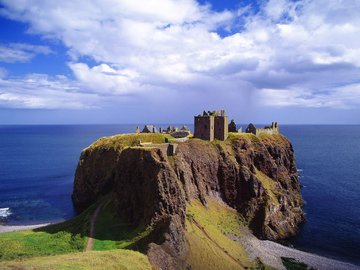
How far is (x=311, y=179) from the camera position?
155000mm

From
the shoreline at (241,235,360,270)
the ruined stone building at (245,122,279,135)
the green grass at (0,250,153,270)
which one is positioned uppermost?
the ruined stone building at (245,122,279,135)

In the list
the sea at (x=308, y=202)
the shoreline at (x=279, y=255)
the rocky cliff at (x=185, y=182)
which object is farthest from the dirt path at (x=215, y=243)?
the sea at (x=308, y=202)

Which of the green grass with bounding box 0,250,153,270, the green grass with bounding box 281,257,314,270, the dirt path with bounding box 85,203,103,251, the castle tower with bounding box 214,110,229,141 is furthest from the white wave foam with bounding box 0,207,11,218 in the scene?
the green grass with bounding box 281,257,314,270

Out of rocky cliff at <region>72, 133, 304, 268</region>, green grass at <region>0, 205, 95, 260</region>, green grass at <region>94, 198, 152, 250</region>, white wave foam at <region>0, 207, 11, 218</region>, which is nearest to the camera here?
green grass at <region>0, 205, 95, 260</region>

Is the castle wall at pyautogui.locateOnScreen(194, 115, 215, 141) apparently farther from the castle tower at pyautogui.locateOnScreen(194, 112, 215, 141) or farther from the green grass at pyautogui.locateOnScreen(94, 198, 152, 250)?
the green grass at pyautogui.locateOnScreen(94, 198, 152, 250)

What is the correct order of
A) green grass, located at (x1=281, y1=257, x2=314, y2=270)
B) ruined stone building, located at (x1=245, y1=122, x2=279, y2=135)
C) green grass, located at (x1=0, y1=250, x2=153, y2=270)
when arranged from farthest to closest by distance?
ruined stone building, located at (x1=245, y1=122, x2=279, y2=135), green grass, located at (x1=281, y1=257, x2=314, y2=270), green grass, located at (x1=0, y1=250, x2=153, y2=270)

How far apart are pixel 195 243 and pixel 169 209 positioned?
889cm

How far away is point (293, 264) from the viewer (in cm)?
7019

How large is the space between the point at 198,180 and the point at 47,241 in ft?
130

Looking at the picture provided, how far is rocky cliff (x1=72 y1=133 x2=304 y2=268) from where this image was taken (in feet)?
236

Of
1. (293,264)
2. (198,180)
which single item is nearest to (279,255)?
(293,264)

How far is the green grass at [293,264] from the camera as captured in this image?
68.6 meters

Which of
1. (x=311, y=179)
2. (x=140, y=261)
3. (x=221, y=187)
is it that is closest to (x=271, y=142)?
(x=221, y=187)

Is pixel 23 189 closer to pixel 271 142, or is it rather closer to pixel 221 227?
pixel 221 227
